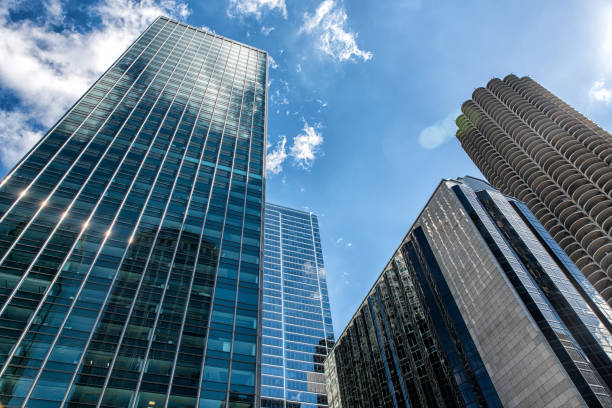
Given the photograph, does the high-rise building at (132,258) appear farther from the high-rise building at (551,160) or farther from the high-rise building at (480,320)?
the high-rise building at (551,160)

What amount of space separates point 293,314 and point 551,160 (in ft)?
313

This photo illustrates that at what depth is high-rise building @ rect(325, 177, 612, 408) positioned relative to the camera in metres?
50.9

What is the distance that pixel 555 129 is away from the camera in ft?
355

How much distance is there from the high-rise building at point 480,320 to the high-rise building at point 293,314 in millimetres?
16754

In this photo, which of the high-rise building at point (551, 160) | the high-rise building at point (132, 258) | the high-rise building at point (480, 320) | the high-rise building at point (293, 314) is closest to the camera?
the high-rise building at point (132, 258)

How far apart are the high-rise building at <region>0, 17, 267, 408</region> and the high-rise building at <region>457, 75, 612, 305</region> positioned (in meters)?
77.0

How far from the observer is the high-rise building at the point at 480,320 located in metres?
50.9

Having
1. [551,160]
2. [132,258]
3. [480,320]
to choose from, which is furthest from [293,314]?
[132,258]

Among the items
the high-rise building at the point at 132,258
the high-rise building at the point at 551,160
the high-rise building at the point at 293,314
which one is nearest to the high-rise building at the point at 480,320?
the high-rise building at the point at 551,160

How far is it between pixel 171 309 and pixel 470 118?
13586cm

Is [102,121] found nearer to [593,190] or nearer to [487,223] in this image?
[487,223]

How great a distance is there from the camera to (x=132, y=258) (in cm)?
4297

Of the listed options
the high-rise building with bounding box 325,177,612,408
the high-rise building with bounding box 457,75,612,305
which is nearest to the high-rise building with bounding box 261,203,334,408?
the high-rise building with bounding box 325,177,612,408

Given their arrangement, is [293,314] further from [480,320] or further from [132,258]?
[132,258]
